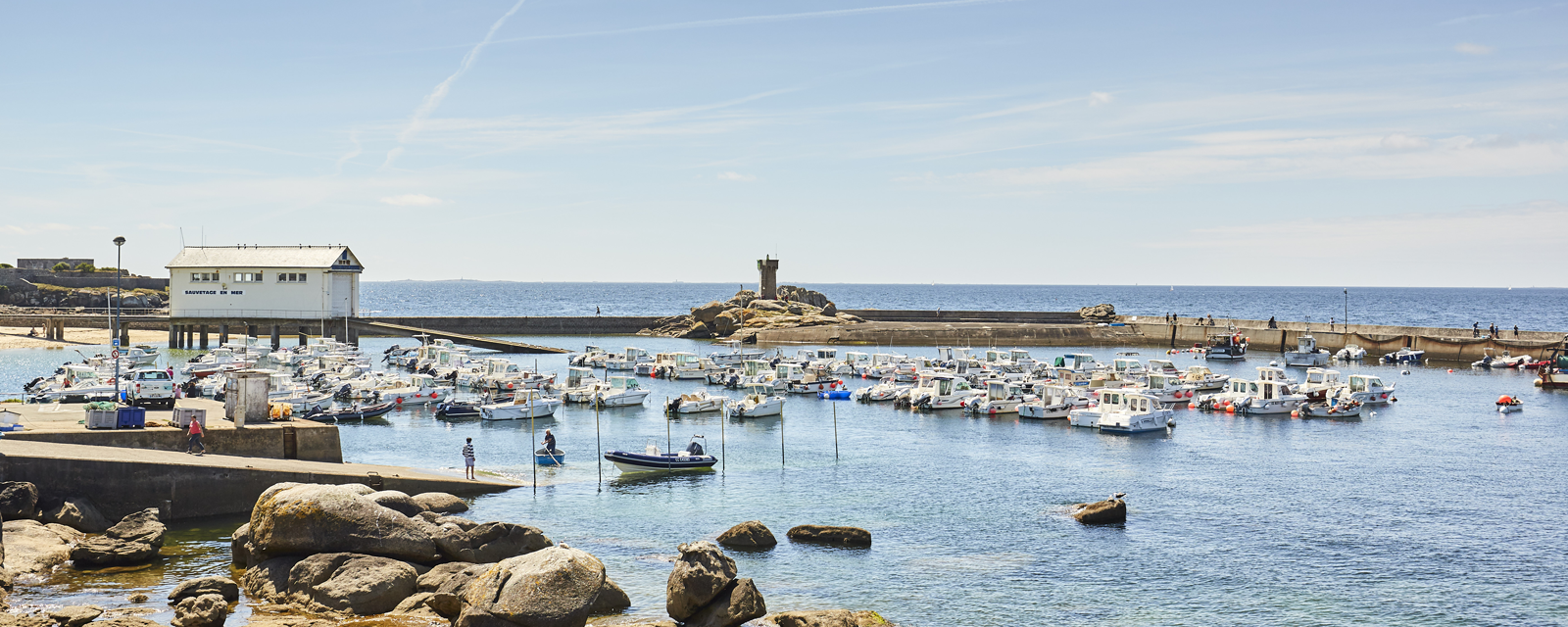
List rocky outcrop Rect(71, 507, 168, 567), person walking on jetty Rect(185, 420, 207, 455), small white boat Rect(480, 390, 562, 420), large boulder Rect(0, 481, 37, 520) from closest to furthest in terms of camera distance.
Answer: rocky outcrop Rect(71, 507, 168, 567), large boulder Rect(0, 481, 37, 520), person walking on jetty Rect(185, 420, 207, 455), small white boat Rect(480, 390, 562, 420)

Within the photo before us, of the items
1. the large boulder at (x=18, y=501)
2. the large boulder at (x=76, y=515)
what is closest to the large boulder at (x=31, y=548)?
the large boulder at (x=18, y=501)

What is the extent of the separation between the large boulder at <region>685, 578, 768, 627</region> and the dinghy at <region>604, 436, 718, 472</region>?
694 inches

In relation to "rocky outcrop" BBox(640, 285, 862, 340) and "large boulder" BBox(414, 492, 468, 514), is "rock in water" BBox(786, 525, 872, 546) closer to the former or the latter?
"large boulder" BBox(414, 492, 468, 514)

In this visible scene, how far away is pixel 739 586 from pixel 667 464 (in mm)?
18109

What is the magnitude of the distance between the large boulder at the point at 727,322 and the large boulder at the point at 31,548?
310 ft

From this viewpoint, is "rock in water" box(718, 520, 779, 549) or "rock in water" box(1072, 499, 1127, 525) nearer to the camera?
"rock in water" box(718, 520, 779, 549)

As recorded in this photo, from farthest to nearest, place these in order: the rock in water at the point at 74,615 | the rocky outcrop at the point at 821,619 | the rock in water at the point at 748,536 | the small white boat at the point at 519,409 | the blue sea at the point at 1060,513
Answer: the small white boat at the point at 519,409, the rock in water at the point at 748,536, the blue sea at the point at 1060,513, the rocky outcrop at the point at 821,619, the rock in water at the point at 74,615

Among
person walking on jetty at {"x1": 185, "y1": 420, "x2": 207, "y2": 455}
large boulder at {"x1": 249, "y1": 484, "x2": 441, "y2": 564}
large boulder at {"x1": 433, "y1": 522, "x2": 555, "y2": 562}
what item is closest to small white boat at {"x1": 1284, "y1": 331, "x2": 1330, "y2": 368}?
large boulder at {"x1": 433, "y1": 522, "x2": 555, "y2": 562}

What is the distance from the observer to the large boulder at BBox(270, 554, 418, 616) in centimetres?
2303

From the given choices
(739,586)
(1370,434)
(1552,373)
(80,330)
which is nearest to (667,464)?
(739,586)

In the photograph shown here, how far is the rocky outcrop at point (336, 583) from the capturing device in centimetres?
2305

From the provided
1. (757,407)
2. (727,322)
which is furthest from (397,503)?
(727,322)

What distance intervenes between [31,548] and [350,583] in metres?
8.46

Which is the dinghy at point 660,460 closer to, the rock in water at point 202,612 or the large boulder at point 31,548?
the large boulder at point 31,548
